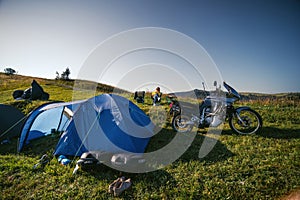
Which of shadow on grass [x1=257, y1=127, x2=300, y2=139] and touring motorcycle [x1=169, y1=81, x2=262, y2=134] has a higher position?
touring motorcycle [x1=169, y1=81, x2=262, y2=134]

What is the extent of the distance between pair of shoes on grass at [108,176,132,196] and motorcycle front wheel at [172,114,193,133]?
372cm

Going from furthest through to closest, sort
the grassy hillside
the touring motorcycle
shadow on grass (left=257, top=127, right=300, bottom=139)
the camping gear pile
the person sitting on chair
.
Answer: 1. the camping gear pile
2. the person sitting on chair
3. the touring motorcycle
4. shadow on grass (left=257, top=127, right=300, bottom=139)
5. the grassy hillside

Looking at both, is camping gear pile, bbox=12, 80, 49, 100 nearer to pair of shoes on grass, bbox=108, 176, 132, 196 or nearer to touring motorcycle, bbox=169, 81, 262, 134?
touring motorcycle, bbox=169, 81, 262, 134

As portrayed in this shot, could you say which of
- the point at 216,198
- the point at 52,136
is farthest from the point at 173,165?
the point at 52,136

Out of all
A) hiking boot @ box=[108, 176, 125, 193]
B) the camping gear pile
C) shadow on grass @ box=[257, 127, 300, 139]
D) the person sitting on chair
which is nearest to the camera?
hiking boot @ box=[108, 176, 125, 193]

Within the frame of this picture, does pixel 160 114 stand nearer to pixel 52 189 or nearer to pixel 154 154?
pixel 154 154

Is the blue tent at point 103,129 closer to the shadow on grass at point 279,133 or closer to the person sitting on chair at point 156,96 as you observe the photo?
the shadow on grass at point 279,133

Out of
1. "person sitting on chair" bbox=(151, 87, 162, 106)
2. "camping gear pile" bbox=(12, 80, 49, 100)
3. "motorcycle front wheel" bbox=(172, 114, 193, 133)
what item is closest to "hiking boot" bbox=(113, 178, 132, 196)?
"motorcycle front wheel" bbox=(172, 114, 193, 133)

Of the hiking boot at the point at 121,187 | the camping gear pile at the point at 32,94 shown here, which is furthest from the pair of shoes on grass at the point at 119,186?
the camping gear pile at the point at 32,94

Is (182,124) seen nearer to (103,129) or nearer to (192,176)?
(192,176)

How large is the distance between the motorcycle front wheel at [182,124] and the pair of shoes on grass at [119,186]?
3716 mm

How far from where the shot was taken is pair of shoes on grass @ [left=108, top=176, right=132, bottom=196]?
10.9 ft

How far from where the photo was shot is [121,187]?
3391 mm

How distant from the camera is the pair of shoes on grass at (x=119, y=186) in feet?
10.9
